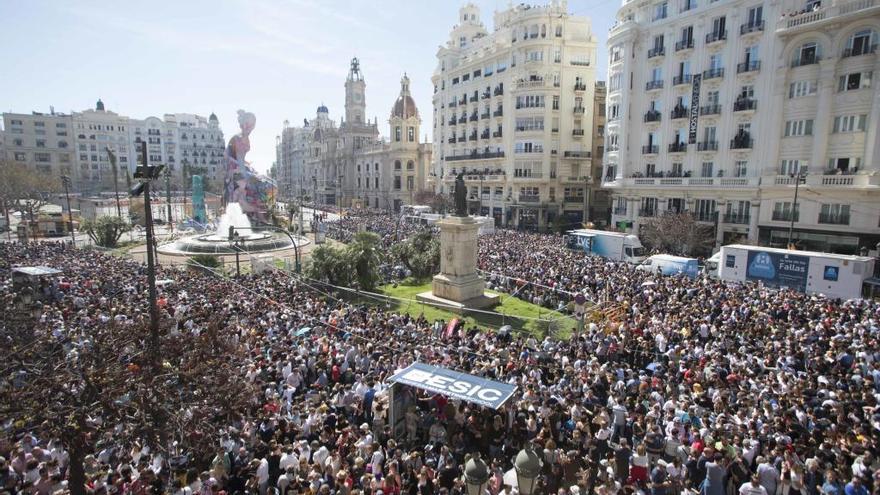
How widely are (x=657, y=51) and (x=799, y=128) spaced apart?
501 inches

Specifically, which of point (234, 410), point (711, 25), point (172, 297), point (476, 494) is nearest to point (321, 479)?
point (234, 410)

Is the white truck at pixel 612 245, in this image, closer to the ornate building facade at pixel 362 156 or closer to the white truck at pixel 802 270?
the white truck at pixel 802 270

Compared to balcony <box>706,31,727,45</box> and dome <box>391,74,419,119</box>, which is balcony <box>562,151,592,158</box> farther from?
dome <box>391,74,419,119</box>

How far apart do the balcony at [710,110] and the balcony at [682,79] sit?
8.02 feet

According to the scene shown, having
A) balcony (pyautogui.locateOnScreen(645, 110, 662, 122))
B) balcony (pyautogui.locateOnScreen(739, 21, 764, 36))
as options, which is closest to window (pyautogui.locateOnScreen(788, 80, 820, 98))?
balcony (pyautogui.locateOnScreen(739, 21, 764, 36))

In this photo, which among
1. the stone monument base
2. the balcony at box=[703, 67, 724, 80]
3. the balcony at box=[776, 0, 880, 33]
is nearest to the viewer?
the stone monument base

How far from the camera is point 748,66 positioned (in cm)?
3534

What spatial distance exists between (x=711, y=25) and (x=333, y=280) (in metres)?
33.6

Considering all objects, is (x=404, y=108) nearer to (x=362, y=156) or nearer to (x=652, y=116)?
(x=362, y=156)

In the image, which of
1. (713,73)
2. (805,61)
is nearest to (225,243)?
(713,73)

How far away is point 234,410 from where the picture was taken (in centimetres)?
932

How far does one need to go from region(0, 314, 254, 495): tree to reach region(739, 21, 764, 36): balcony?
3918 centimetres

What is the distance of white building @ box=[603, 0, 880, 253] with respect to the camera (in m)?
30.5

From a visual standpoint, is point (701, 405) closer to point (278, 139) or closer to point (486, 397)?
point (486, 397)
